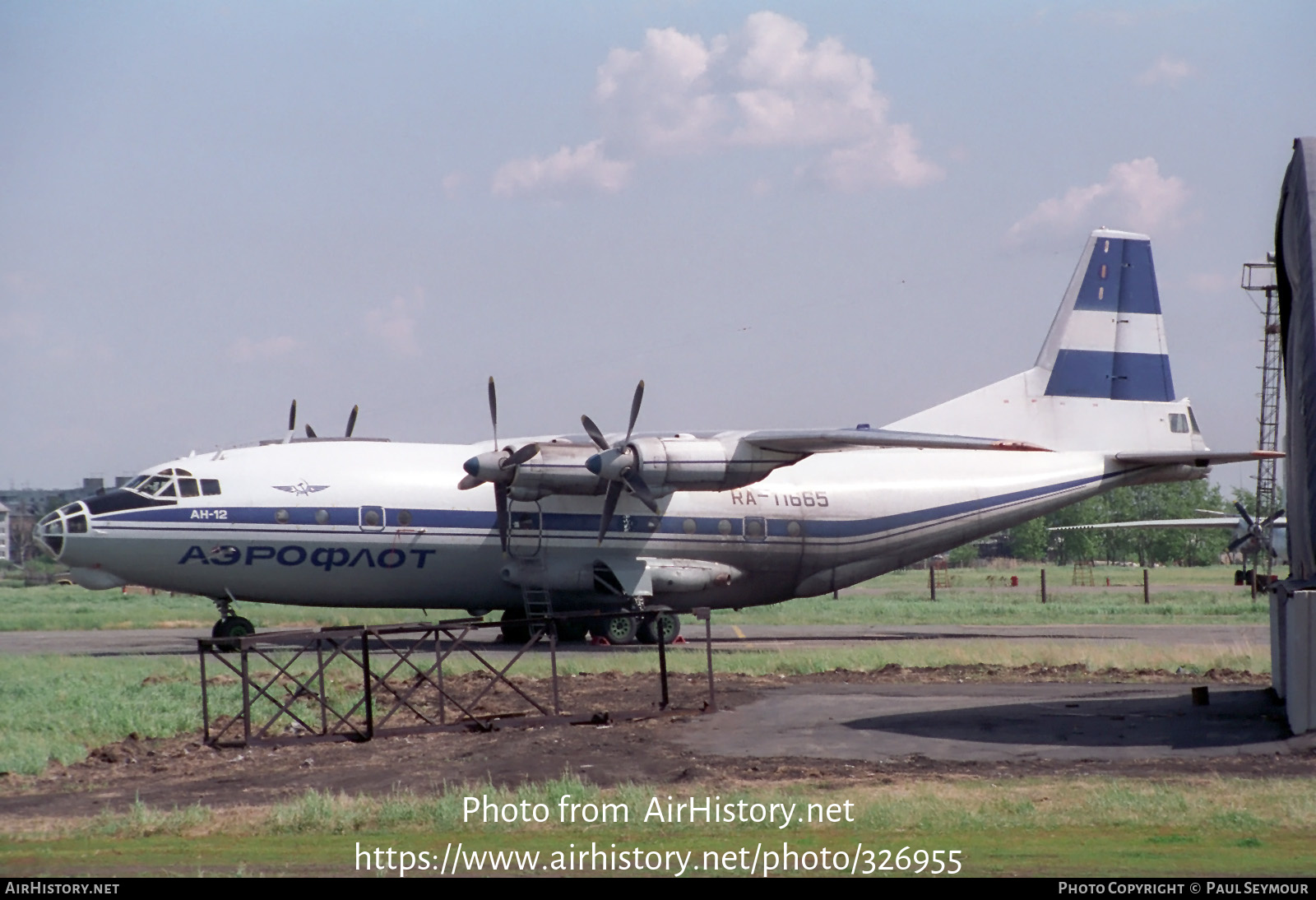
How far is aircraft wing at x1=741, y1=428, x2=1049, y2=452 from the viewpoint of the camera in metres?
29.9

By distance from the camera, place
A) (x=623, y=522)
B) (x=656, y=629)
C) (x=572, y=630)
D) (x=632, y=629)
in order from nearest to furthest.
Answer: (x=623, y=522)
(x=632, y=629)
(x=656, y=629)
(x=572, y=630)

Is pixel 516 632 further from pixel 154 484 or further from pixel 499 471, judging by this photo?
pixel 154 484

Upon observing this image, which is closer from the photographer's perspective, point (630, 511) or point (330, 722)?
point (330, 722)

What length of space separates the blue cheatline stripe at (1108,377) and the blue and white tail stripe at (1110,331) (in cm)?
2

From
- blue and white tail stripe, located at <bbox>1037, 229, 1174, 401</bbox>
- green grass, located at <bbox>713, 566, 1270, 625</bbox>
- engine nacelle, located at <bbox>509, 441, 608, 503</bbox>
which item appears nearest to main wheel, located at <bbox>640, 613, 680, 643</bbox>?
engine nacelle, located at <bbox>509, 441, 608, 503</bbox>

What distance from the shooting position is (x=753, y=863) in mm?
11203

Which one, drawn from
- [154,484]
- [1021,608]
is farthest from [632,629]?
[1021,608]

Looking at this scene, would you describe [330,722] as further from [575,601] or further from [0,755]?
[575,601]

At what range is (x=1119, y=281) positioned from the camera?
3953 centimetres

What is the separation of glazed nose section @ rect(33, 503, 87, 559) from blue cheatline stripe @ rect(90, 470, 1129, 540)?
1.65ft

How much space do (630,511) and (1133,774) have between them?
63.7ft

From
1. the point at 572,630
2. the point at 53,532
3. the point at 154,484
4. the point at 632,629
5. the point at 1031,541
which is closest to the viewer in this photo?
the point at 53,532

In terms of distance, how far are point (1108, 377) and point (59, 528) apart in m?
28.0
